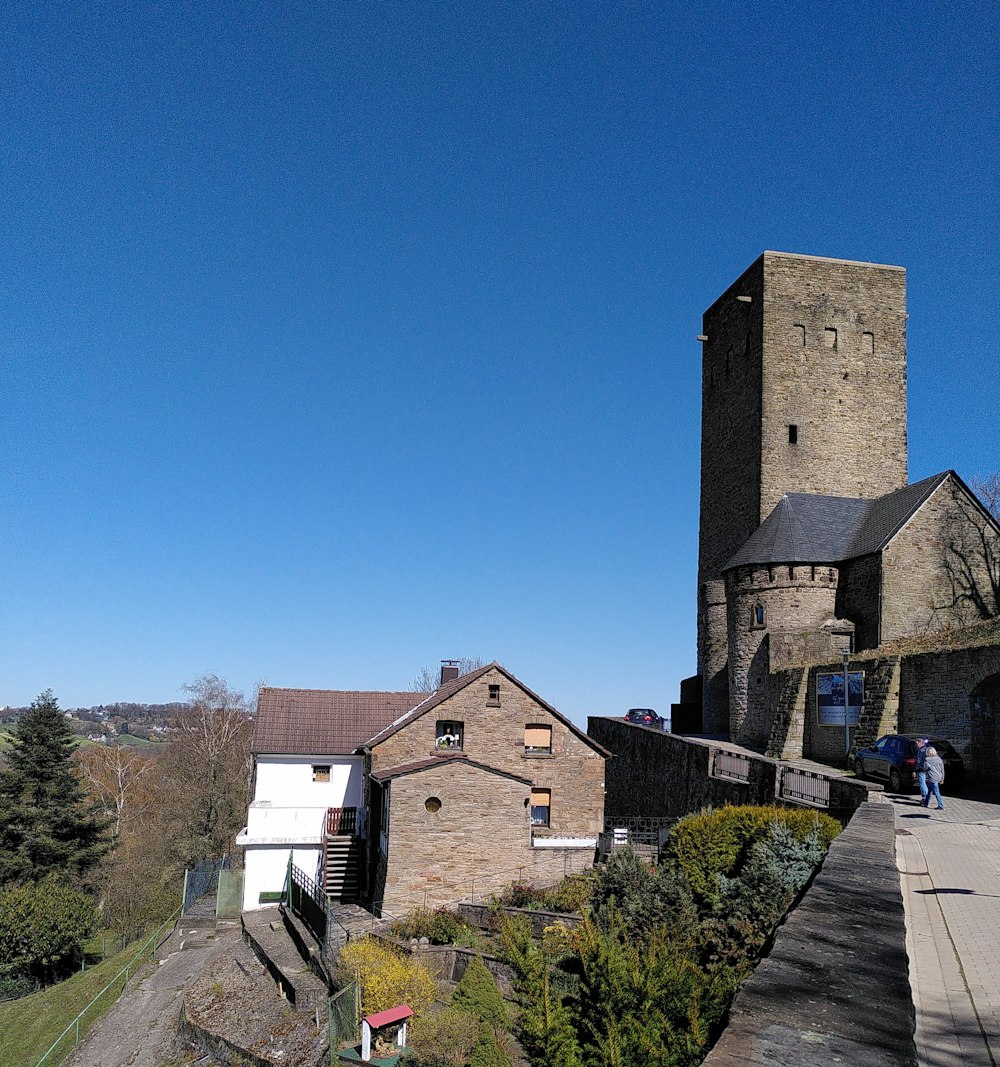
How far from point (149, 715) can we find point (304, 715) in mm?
158425

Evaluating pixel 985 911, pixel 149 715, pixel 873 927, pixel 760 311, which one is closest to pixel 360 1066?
pixel 985 911

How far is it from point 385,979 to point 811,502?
83.9ft

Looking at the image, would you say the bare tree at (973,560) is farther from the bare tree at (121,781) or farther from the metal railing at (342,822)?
the bare tree at (121,781)

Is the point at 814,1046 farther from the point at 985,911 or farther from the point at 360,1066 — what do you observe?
the point at 360,1066

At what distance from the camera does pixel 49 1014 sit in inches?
1001

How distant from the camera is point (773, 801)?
18766 mm

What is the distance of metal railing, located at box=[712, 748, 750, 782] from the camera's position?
22031 millimetres

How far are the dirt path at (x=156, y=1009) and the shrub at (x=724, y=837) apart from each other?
34.8ft

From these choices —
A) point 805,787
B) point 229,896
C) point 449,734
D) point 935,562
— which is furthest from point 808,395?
point 229,896

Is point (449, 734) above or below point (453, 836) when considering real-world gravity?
above

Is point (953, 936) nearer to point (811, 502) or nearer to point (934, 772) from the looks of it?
point (934, 772)

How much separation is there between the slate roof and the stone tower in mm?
2207

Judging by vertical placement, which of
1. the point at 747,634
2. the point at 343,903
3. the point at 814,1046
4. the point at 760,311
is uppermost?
the point at 760,311

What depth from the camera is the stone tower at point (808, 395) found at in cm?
3659
